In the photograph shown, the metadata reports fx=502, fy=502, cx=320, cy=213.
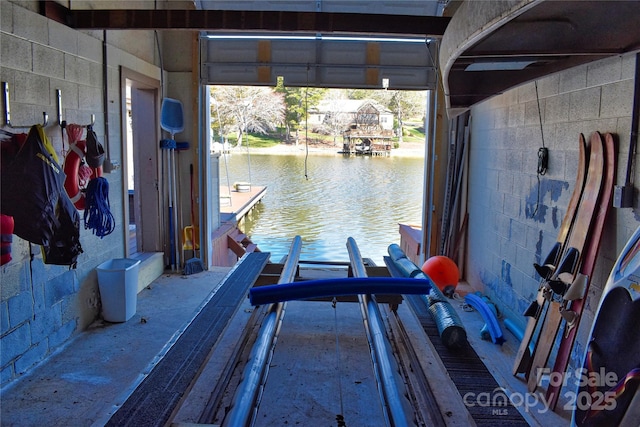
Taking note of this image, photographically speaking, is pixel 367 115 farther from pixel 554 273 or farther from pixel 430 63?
pixel 554 273

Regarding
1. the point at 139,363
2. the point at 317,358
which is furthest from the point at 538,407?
the point at 139,363

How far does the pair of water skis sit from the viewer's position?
3.17 m

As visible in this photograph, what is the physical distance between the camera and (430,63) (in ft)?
19.9

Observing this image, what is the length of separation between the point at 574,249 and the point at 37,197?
11.6 feet

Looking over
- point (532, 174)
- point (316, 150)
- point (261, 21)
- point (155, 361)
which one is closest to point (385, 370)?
point (155, 361)

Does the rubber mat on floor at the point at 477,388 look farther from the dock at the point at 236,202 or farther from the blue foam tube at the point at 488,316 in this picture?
the dock at the point at 236,202

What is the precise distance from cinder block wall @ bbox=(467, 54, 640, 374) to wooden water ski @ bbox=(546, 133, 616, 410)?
56 millimetres

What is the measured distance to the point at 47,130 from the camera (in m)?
3.72

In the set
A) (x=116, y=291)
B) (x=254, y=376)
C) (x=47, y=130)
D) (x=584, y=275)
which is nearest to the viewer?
(x=254, y=376)

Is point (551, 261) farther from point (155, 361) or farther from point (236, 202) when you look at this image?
point (236, 202)

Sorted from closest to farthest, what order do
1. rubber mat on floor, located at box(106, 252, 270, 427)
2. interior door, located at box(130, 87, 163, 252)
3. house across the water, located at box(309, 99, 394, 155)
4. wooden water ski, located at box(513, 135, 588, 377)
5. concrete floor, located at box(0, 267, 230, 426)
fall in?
rubber mat on floor, located at box(106, 252, 270, 427) → concrete floor, located at box(0, 267, 230, 426) → wooden water ski, located at box(513, 135, 588, 377) → interior door, located at box(130, 87, 163, 252) → house across the water, located at box(309, 99, 394, 155)

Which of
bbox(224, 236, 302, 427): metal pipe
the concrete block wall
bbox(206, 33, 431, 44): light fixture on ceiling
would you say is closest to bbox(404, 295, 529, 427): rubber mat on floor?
bbox(224, 236, 302, 427): metal pipe

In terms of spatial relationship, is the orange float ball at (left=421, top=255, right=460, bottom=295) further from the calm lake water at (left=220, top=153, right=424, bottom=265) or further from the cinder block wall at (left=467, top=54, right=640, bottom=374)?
the calm lake water at (left=220, top=153, right=424, bottom=265)

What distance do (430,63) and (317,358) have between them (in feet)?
12.9
